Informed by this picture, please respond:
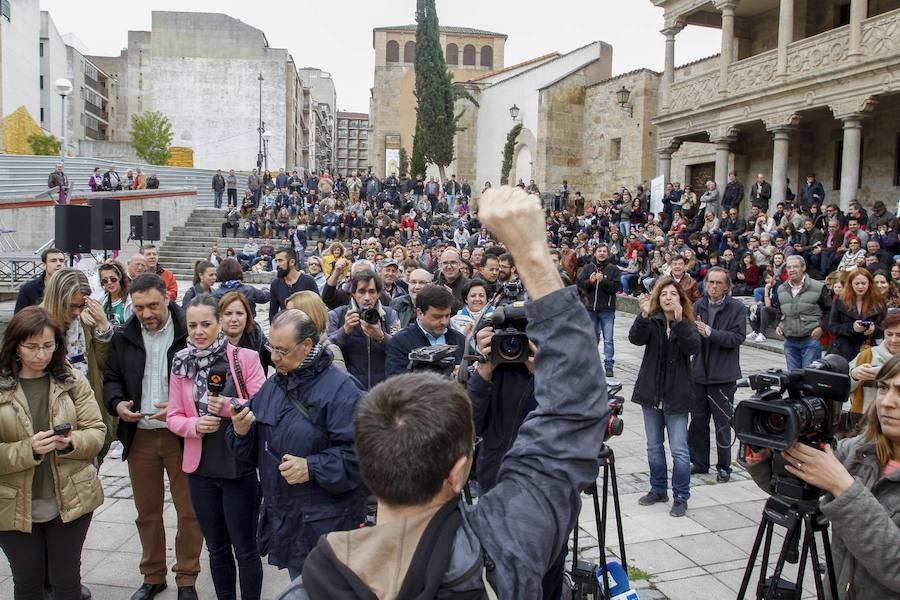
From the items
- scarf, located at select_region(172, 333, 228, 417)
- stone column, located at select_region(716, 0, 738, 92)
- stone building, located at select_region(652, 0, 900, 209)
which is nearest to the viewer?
scarf, located at select_region(172, 333, 228, 417)

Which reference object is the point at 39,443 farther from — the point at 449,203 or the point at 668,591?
the point at 449,203

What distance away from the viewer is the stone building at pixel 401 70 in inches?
2196

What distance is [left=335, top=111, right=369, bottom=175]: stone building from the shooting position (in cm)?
12769

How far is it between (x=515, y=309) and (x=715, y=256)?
15.1m

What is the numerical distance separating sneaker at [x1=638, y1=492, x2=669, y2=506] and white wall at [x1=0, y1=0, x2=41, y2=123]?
42.3 m

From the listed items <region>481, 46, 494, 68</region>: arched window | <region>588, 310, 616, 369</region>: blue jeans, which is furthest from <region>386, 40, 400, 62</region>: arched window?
<region>588, 310, 616, 369</region>: blue jeans

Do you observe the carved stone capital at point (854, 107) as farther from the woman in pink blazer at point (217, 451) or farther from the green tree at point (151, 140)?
the green tree at point (151, 140)

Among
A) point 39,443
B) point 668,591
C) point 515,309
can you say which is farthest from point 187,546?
point 668,591

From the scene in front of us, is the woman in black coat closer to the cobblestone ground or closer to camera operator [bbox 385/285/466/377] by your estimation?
the cobblestone ground

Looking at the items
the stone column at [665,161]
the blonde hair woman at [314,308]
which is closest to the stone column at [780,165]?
the stone column at [665,161]

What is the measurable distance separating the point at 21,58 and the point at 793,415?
158 ft

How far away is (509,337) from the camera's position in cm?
319


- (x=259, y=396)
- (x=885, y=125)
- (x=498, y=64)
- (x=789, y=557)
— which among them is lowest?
(x=789, y=557)

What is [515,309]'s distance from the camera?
3.19m
